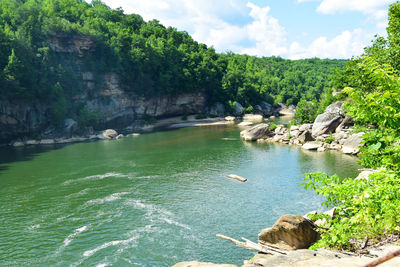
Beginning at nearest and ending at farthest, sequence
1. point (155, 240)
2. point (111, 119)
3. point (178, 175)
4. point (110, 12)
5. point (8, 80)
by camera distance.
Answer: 1. point (155, 240)
2. point (178, 175)
3. point (8, 80)
4. point (111, 119)
5. point (110, 12)

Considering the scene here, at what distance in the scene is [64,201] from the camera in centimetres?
3000

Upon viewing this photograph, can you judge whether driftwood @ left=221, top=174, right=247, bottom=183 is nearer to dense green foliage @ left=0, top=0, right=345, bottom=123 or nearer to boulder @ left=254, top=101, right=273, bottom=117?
dense green foliage @ left=0, top=0, right=345, bottom=123

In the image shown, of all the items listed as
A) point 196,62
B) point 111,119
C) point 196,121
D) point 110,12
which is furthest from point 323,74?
point 111,119

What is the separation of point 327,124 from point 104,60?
56.5 meters

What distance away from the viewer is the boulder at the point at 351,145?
149ft

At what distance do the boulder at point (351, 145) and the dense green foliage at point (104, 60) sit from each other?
44.7 metres

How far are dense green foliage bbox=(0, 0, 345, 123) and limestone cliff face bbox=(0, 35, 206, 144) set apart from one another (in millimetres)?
1179

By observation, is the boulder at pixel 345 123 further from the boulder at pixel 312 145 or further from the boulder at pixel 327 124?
the boulder at pixel 312 145

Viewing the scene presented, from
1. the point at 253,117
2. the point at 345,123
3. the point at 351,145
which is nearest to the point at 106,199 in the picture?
the point at 351,145

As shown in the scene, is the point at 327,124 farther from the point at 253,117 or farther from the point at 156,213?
the point at 253,117

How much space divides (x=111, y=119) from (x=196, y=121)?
25331 mm

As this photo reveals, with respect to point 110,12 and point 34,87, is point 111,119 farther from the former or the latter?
point 110,12

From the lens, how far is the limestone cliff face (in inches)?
2571

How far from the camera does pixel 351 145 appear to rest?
46625 millimetres
